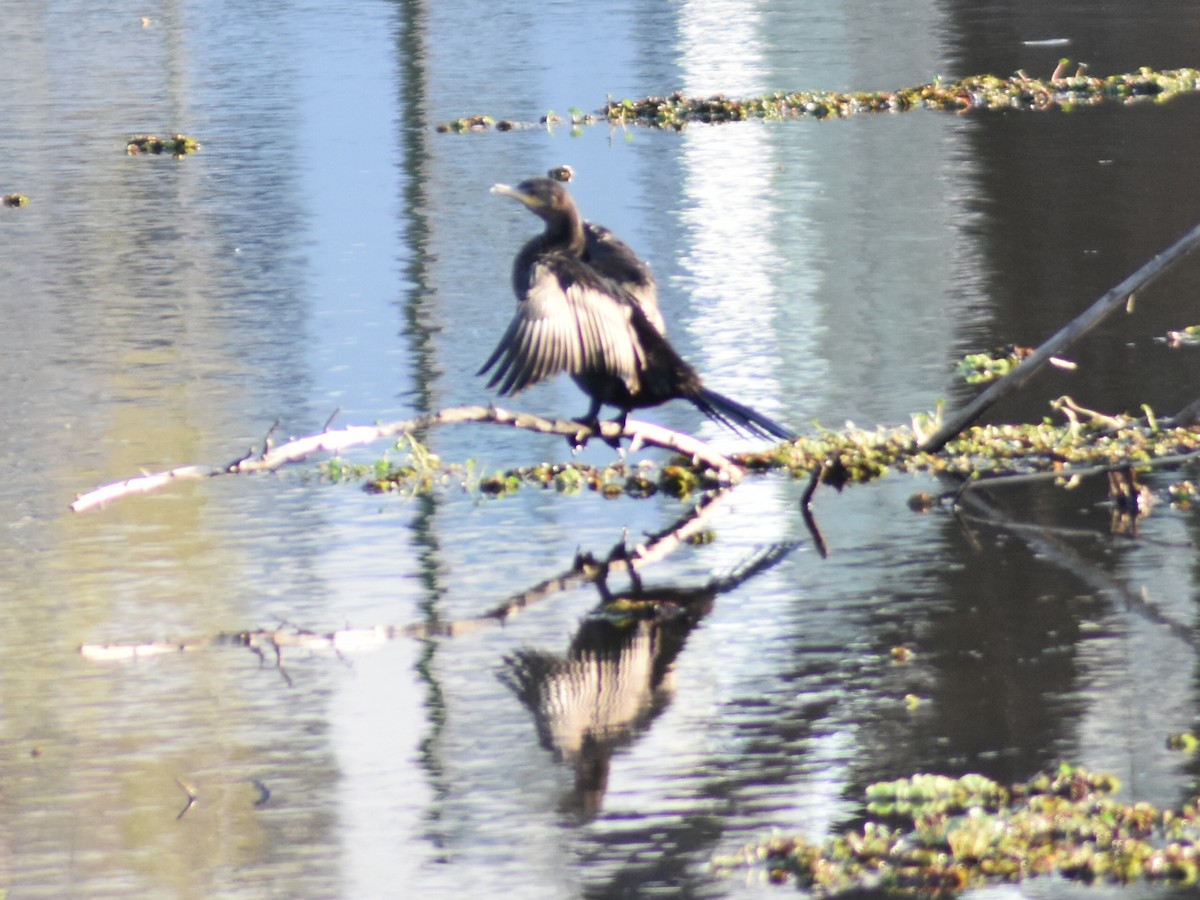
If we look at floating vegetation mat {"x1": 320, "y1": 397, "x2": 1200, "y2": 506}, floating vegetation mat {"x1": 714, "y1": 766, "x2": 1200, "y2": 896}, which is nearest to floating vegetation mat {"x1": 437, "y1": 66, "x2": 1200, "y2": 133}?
floating vegetation mat {"x1": 320, "y1": 397, "x2": 1200, "y2": 506}

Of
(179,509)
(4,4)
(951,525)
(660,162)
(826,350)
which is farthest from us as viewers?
(4,4)

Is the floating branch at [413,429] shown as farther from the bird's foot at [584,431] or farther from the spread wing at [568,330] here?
the spread wing at [568,330]

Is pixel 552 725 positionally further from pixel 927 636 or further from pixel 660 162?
pixel 660 162

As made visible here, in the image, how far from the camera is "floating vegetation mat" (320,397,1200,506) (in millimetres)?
7391

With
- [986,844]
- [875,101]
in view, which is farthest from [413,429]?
[875,101]

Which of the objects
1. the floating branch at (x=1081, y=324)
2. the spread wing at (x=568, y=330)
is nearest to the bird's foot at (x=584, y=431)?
the spread wing at (x=568, y=330)

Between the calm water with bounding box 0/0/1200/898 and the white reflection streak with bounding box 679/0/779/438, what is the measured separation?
1.7 inches

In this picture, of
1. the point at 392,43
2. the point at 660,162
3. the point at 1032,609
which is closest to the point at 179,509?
the point at 1032,609

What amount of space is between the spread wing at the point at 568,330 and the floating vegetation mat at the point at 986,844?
2.00m

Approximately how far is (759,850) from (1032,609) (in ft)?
5.91

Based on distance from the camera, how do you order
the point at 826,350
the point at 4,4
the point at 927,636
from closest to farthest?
1. the point at 927,636
2. the point at 826,350
3. the point at 4,4

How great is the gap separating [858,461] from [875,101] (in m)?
9.59

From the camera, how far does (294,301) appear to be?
10914mm

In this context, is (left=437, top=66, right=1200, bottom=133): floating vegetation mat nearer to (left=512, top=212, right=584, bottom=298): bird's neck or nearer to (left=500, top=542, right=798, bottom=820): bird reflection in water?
(left=512, top=212, right=584, bottom=298): bird's neck
